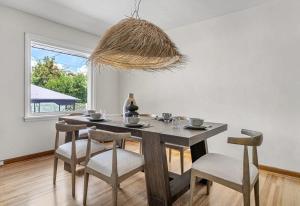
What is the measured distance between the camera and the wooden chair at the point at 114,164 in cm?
162

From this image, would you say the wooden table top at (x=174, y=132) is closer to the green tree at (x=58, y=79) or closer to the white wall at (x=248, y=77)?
the white wall at (x=248, y=77)

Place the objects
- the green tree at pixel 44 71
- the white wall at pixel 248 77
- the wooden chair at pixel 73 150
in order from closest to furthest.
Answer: the wooden chair at pixel 73 150 < the white wall at pixel 248 77 < the green tree at pixel 44 71

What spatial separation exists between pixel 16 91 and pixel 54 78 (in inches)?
29.4

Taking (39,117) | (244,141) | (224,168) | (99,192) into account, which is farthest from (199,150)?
(39,117)

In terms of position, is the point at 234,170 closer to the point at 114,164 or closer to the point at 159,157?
the point at 159,157

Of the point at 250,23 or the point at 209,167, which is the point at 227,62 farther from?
the point at 209,167

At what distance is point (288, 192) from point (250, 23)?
2304 mm

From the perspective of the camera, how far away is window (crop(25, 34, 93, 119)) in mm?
3260

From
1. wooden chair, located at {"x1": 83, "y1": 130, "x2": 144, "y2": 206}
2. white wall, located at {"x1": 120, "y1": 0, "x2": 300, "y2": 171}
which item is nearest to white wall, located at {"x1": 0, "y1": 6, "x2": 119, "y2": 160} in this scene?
wooden chair, located at {"x1": 83, "y1": 130, "x2": 144, "y2": 206}

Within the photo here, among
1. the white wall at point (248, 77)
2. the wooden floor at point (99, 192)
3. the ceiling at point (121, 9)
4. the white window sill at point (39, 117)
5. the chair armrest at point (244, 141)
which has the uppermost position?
the ceiling at point (121, 9)

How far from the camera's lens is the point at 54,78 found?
12.1 feet

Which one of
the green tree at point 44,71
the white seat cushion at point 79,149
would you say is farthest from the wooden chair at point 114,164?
the green tree at point 44,71

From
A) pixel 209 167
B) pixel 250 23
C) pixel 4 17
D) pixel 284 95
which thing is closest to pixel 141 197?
pixel 209 167

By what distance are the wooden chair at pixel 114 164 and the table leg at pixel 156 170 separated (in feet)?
0.35
